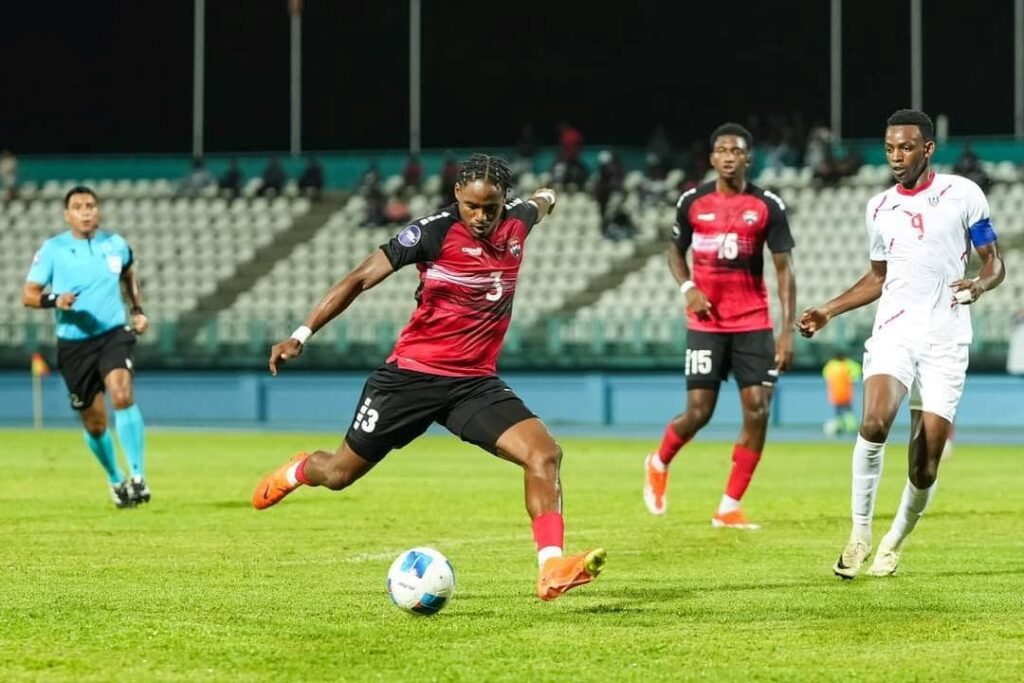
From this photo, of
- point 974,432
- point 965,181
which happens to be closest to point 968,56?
point 974,432

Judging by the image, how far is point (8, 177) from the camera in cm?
3944

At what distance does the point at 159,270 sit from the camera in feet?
122

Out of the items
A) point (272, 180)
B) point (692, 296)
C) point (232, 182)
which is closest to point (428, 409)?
point (692, 296)

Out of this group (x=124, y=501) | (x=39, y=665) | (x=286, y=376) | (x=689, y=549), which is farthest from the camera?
(x=286, y=376)

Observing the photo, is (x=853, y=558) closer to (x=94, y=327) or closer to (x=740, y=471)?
(x=740, y=471)

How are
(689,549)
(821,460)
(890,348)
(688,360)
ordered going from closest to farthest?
1. (890,348)
2. (689,549)
3. (688,360)
4. (821,460)

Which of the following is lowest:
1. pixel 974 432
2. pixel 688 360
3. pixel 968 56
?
pixel 974 432

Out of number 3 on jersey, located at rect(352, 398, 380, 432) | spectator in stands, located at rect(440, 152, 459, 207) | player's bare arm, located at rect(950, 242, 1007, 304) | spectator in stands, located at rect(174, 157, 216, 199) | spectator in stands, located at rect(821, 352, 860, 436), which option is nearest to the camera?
number 3 on jersey, located at rect(352, 398, 380, 432)

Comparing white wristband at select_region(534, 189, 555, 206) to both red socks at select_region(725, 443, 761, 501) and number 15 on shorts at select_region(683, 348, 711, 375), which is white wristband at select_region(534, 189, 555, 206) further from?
red socks at select_region(725, 443, 761, 501)

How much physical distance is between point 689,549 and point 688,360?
2.05 metres

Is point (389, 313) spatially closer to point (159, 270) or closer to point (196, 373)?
point (196, 373)

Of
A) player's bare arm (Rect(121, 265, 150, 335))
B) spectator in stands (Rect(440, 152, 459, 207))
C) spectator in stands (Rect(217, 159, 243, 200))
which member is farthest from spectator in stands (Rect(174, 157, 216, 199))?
player's bare arm (Rect(121, 265, 150, 335))

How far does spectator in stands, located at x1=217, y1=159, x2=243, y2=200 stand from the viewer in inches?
1510

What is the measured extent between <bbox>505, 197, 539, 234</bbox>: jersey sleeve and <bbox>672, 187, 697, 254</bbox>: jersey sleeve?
373 centimetres
